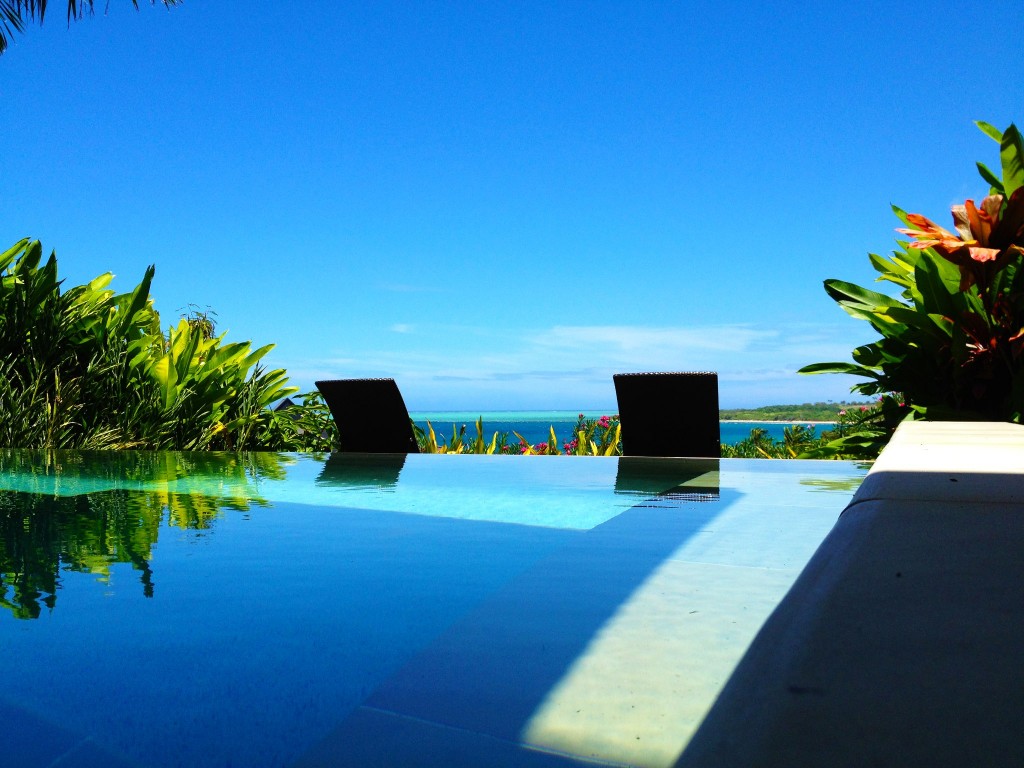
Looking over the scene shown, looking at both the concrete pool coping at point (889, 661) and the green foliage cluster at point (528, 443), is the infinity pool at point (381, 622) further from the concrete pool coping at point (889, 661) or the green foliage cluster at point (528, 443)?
the green foliage cluster at point (528, 443)

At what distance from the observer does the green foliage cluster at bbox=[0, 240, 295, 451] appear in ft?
22.9

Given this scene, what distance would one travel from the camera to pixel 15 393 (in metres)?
6.89

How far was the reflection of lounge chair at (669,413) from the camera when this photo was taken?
203 inches

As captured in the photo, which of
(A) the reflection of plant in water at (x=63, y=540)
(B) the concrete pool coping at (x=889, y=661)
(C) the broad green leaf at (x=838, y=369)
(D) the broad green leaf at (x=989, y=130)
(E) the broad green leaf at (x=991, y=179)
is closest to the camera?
(B) the concrete pool coping at (x=889, y=661)

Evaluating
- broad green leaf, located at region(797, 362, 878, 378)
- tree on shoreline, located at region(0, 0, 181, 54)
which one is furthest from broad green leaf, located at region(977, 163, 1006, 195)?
tree on shoreline, located at region(0, 0, 181, 54)

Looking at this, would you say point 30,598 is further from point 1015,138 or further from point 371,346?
point 371,346

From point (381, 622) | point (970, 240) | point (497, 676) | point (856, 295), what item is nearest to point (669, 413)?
point (856, 295)

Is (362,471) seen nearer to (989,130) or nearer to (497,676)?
(497,676)

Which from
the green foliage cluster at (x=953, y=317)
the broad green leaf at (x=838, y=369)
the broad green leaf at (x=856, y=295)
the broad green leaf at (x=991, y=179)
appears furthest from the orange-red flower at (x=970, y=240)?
the broad green leaf at (x=838, y=369)

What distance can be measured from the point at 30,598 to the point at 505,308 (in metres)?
46.2

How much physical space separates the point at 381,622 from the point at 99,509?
1.93m

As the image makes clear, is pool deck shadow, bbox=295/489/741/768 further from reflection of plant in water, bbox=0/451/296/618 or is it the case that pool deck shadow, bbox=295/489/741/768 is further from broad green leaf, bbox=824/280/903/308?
broad green leaf, bbox=824/280/903/308

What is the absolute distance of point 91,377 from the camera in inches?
284

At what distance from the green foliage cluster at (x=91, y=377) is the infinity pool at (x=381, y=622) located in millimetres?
4125
